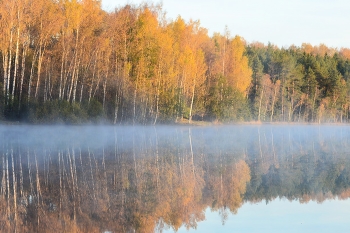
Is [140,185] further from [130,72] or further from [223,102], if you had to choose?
[223,102]

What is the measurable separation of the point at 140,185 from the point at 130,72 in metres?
36.6

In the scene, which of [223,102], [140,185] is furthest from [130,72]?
[140,185]

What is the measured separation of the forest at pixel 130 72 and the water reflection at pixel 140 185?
1647 cm

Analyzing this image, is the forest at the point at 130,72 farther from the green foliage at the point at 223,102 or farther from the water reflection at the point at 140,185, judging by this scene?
the water reflection at the point at 140,185

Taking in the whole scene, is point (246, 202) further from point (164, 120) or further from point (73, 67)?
point (164, 120)

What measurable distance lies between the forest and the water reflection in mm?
16469

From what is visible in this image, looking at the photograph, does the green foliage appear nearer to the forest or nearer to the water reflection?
the forest

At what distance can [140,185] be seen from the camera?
1226 centimetres

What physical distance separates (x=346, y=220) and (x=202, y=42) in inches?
2299

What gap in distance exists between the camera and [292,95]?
82125 mm

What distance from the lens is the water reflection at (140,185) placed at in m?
8.59

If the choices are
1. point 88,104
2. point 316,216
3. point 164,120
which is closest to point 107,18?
point 88,104

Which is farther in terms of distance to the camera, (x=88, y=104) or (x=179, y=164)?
(x=88, y=104)

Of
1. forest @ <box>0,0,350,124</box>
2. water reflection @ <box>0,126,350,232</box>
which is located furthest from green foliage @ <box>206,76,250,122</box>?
water reflection @ <box>0,126,350,232</box>
